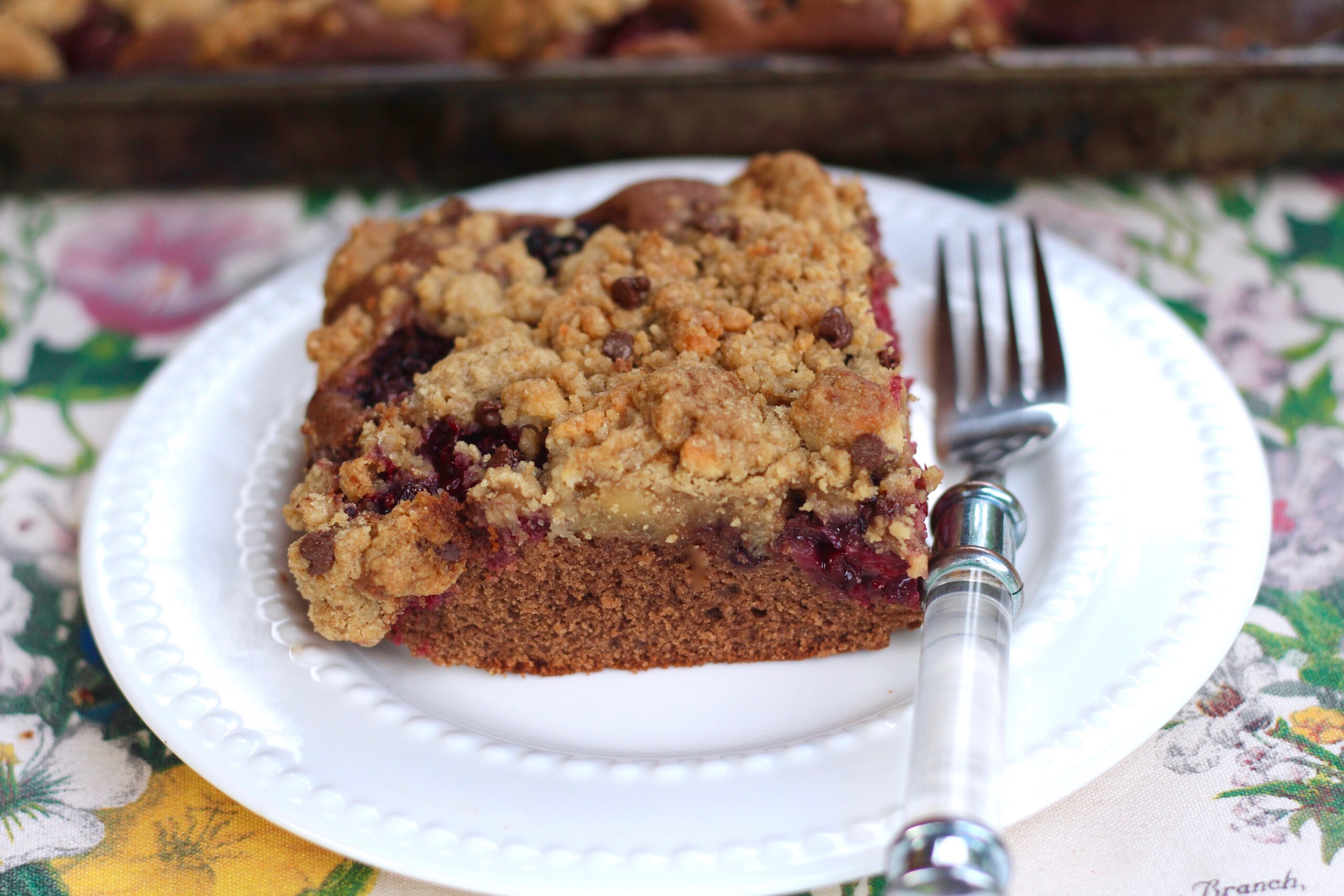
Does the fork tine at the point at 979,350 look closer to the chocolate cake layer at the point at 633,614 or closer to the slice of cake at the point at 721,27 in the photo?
the chocolate cake layer at the point at 633,614

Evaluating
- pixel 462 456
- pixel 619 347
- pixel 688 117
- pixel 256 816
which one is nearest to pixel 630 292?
pixel 619 347

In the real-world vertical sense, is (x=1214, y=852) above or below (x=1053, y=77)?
below

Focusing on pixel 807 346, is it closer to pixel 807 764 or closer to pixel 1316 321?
pixel 807 764

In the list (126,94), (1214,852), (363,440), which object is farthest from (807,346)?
(126,94)

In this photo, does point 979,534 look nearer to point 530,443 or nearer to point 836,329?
point 836,329

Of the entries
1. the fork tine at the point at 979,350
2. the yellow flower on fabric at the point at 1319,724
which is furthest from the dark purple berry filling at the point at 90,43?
the yellow flower on fabric at the point at 1319,724

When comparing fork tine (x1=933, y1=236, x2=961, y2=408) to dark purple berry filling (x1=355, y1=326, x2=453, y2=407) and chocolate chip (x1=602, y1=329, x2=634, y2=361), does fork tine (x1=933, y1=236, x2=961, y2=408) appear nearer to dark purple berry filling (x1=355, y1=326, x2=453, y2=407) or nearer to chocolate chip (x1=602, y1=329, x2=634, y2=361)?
chocolate chip (x1=602, y1=329, x2=634, y2=361)

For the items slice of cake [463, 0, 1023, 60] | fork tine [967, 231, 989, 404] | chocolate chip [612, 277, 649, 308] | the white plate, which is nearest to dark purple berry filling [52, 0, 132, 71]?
slice of cake [463, 0, 1023, 60]
